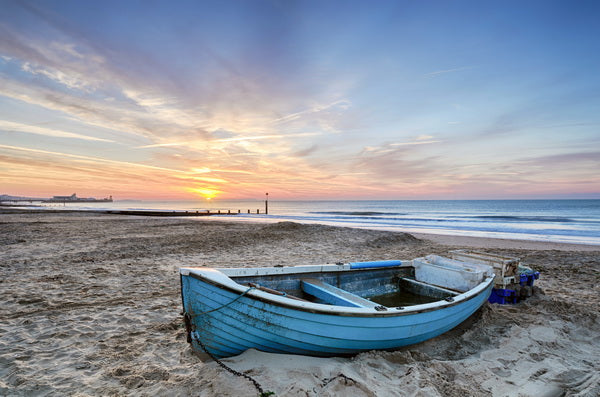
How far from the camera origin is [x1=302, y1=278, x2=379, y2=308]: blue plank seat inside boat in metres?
4.41

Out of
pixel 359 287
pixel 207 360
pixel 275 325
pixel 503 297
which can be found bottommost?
pixel 207 360

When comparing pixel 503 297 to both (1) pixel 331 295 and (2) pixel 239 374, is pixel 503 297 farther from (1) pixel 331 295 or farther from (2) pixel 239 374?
(2) pixel 239 374

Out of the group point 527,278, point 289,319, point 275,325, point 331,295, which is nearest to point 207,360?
point 275,325

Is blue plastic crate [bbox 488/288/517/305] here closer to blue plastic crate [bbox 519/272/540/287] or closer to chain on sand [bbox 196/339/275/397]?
blue plastic crate [bbox 519/272/540/287]

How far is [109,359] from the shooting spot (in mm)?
4117

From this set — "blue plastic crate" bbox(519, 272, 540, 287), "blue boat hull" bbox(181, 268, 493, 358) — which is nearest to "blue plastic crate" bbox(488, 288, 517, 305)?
"blue plastic crate" bbox(519, 272, 540, 287)

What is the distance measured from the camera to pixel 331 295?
4770mm

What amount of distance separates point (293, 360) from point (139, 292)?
4.83 m

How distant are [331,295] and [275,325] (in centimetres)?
136

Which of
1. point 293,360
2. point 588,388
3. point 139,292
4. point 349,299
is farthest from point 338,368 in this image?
point 139,292

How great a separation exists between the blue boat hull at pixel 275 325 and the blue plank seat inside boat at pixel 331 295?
44cm

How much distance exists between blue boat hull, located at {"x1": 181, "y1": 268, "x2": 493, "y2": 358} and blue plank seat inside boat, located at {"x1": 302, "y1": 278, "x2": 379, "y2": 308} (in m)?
0.44

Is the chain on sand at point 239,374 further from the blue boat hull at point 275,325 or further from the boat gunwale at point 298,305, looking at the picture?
the boat gunwale at point 298,305

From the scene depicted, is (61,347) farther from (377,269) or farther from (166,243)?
(166,243)
